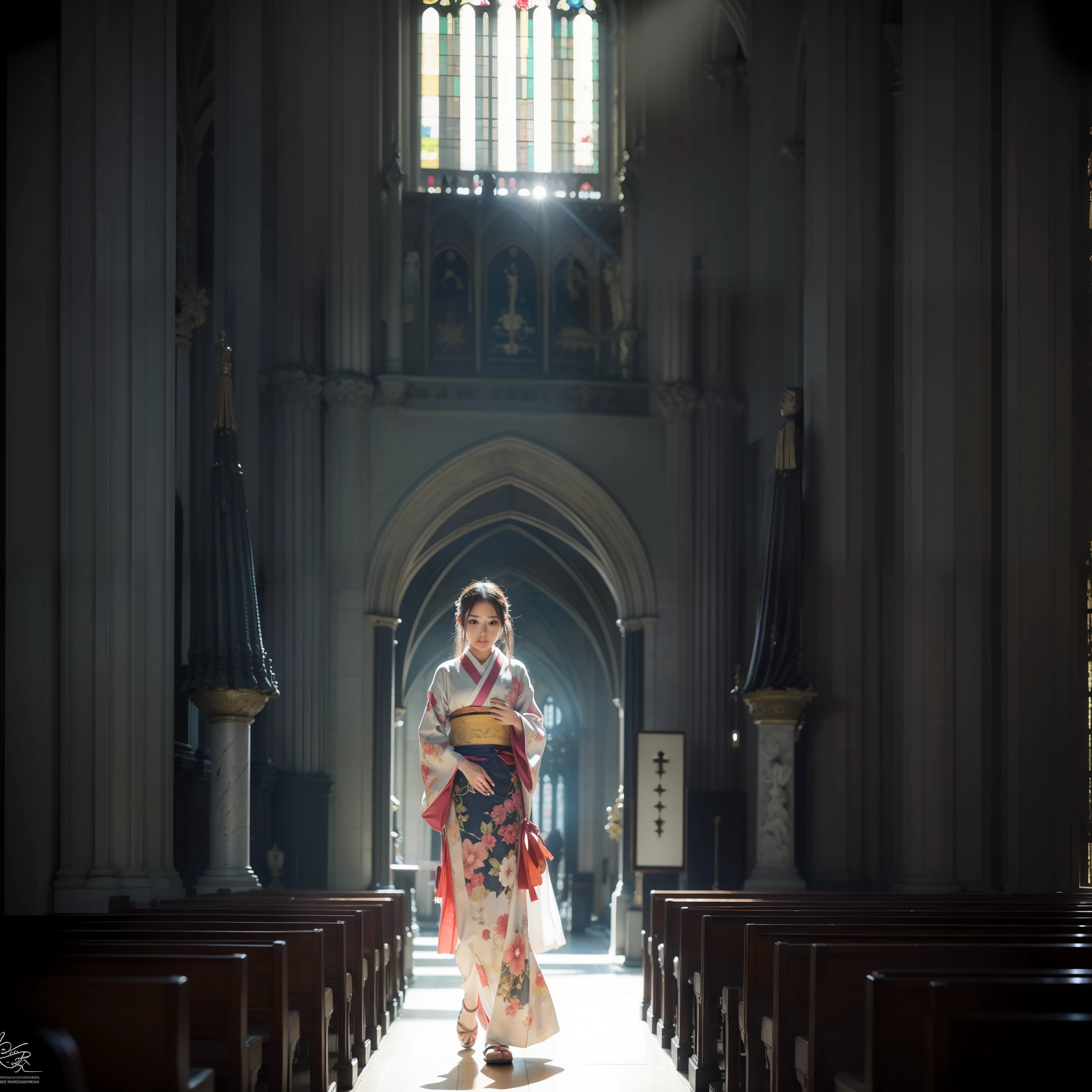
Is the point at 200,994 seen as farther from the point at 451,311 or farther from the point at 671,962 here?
the point at 451,311

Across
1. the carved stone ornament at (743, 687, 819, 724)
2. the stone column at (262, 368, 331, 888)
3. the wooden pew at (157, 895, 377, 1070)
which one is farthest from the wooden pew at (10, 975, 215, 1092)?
the stone column at (262, 368, 331, 888)

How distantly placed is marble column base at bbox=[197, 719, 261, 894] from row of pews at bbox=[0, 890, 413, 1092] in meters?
3.25

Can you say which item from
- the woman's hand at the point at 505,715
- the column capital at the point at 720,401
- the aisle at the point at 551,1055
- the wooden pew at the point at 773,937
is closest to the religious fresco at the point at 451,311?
the column capital at the point at 720,401

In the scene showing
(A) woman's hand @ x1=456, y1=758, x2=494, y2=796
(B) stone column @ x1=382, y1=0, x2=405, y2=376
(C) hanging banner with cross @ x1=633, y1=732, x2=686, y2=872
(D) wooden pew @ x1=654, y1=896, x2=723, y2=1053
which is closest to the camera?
(A) woman's hand @ x1=456, y1=758, x2=494, y2=796

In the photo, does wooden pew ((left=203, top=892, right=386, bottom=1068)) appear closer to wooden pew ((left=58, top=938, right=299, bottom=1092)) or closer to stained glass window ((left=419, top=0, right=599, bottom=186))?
wooden pew ((left=58, top=938, right=299, bottom=1092))

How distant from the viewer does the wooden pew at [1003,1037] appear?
300cm

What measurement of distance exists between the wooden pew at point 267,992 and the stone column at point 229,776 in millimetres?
6738

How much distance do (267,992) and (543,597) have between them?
28477mm

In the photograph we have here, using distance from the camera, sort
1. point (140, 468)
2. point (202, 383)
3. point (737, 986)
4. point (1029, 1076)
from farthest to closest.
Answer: point (202, 383), point (140, 468), point (737, 986), point (1029, 1076)

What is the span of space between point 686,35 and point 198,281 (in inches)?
291

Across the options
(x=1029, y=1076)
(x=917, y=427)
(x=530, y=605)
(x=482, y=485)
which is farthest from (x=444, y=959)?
(x=530, y=605)

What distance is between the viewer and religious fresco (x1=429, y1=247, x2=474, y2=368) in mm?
21047

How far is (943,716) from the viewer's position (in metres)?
10.9

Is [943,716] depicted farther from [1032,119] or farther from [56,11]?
[56,11]
